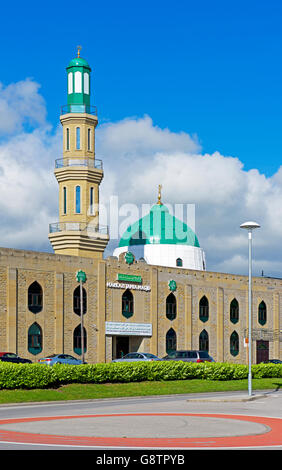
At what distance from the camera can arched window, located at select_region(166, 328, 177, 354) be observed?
205ft

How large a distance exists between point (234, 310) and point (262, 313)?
463 centimetres

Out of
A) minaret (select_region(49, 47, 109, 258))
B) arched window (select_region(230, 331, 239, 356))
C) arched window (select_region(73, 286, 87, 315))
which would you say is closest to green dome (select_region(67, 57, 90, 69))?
minaret (select_region(49, 47, 109, 258))

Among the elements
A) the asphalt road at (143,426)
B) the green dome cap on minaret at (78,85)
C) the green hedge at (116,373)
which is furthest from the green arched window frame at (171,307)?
the asphalt road at (143,426)

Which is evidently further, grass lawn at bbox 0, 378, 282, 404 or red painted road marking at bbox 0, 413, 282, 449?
grass lawn at bbox 0, 378, 282, 404

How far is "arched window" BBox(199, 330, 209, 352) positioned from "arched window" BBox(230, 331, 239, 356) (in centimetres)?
381

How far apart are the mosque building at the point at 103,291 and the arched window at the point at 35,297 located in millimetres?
72

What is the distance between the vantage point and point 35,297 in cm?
5188

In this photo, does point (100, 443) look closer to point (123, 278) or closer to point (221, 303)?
point (123, 278)

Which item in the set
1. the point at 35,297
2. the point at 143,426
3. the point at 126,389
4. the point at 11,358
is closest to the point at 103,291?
the point at 35,297

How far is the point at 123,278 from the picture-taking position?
5881cm

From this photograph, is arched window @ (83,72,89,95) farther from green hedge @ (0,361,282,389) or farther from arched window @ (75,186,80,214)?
green hedge @ (0,361,282,389)

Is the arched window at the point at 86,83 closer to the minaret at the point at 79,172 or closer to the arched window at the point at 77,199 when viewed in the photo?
the minaret at the point at 79,172

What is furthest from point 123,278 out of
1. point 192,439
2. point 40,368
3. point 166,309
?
point 192,439

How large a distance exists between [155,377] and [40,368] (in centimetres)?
819
